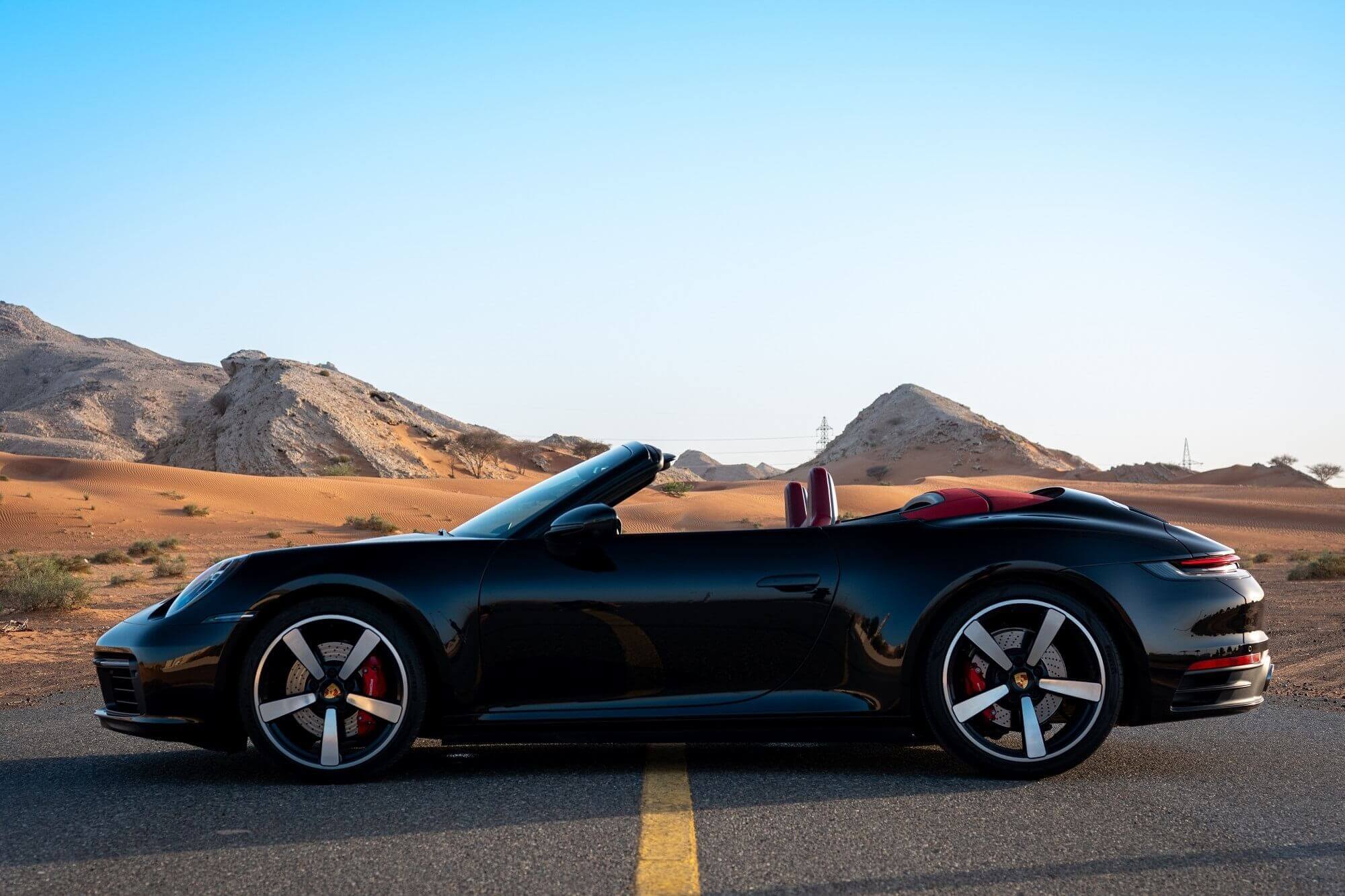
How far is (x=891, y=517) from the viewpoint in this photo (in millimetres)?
4715

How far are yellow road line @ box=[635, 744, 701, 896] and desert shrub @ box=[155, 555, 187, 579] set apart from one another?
15955 millimetres

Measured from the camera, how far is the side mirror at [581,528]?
170 inches

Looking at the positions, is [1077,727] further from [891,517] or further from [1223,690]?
[891,517]

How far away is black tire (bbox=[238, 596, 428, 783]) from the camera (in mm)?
4371

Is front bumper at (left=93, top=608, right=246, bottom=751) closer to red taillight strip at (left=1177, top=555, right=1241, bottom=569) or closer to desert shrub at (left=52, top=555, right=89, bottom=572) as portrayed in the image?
red taillight strip at (left=1177, top=555, right=1241, bottom=569)

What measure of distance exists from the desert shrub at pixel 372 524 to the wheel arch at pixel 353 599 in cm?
2512

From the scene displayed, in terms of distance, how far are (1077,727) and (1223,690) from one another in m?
0.57

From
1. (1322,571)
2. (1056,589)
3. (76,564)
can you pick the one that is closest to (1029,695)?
(1056,589)

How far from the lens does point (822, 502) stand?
16.8 ft

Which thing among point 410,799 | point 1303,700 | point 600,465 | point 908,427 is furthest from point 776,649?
point 908,427

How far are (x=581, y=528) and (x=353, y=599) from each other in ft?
2.97

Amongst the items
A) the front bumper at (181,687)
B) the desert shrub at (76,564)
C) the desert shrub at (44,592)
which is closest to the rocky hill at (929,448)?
the desert shrub at (76,564)

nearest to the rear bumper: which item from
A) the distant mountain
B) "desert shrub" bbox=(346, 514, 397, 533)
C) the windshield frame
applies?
the windshield frame

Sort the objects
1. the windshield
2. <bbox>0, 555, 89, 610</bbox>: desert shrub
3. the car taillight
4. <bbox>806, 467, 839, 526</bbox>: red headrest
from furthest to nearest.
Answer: <bbox>0, 555, 89, 610</bbox>: desert shrub < <bbox>806, 467, 839, 526</bbox>: red headrest < the windshield < the car taillight
